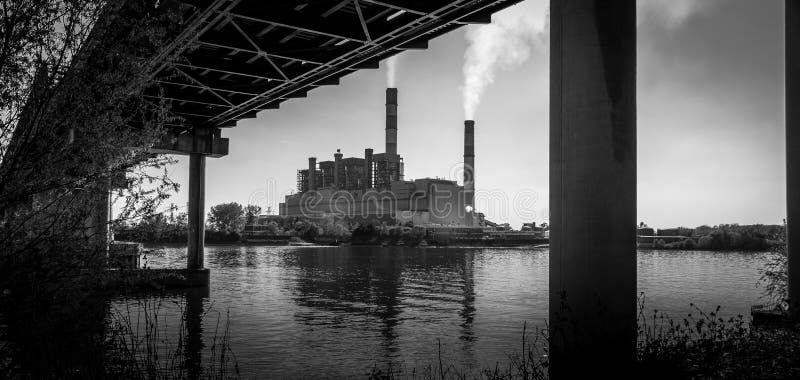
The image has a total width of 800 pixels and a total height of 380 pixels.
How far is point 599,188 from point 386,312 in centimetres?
1974

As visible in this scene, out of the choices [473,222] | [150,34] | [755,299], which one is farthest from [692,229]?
[150,34]

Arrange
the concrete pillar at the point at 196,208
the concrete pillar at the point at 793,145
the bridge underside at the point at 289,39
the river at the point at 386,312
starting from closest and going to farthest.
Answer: the concrete pillar at the point at 793,145 < the bridge underside at the point at 289,39 < the river at the point at 386,312 < the concrete pillar at the point at 196,208

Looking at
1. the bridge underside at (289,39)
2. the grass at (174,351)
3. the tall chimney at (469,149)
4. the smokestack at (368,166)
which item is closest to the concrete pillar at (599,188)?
the grass at (174,351)

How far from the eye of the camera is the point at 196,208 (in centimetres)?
3566

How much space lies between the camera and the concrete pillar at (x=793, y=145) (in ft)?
49.0

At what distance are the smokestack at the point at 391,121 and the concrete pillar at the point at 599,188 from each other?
407ft

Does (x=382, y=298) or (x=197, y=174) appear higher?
(x=197, y=174)

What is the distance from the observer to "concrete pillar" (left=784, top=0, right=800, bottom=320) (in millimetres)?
14938

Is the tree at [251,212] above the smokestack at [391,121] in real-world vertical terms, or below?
below

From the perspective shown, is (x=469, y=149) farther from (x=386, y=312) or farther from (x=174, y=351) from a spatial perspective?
(x=174, y=351)

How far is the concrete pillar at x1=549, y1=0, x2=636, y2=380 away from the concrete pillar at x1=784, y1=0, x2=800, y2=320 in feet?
30.0

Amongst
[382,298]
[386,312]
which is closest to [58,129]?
[386,312]

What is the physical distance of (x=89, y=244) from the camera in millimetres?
7973

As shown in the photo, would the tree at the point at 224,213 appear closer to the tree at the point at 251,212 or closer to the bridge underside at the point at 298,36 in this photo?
the tree at the point at 251,212
